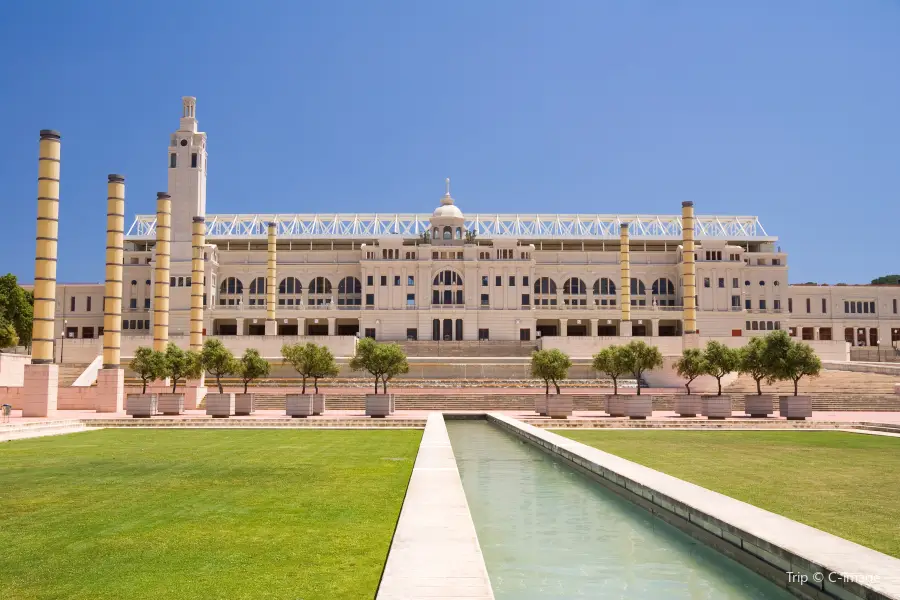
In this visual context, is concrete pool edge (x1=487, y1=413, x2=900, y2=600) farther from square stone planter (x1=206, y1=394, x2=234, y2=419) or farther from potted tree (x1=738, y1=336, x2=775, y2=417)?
square stone planter (x1=206, y1=394, x2=234, y2=419)

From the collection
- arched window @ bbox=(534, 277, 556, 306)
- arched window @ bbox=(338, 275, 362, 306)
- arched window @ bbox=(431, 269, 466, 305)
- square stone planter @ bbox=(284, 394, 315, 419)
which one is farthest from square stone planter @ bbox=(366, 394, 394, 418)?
arched window @ bbox=(534, 277, 556, 306)

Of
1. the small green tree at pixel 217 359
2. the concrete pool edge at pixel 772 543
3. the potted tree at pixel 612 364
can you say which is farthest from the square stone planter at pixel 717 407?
the small green tree at pixel 217 359

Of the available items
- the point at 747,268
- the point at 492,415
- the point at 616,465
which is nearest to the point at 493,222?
the point at 747,268

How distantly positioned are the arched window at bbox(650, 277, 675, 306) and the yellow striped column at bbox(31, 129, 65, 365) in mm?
65434

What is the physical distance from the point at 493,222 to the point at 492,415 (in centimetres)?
6580

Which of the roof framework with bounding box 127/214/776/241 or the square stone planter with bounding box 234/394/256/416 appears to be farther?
the roof framework with bounding box 127/214/776/241

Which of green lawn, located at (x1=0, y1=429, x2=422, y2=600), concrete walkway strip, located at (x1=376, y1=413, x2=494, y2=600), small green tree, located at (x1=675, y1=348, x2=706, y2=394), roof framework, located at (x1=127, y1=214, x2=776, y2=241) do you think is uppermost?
A: roof framework, located at (x1=127, y1=214, x2=776, y2=241)

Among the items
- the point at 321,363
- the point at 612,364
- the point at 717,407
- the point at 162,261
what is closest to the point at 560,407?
the point at 612,364

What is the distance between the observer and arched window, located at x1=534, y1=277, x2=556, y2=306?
87.0 meters

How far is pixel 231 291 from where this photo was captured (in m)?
87.3

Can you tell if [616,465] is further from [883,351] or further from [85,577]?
[883,351]

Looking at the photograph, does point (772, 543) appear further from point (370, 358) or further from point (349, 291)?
point (349, 291)

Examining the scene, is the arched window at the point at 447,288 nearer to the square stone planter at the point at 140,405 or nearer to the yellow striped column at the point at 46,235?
the yellow striped column at the point at 46,235

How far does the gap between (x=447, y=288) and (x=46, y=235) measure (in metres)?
49.7
